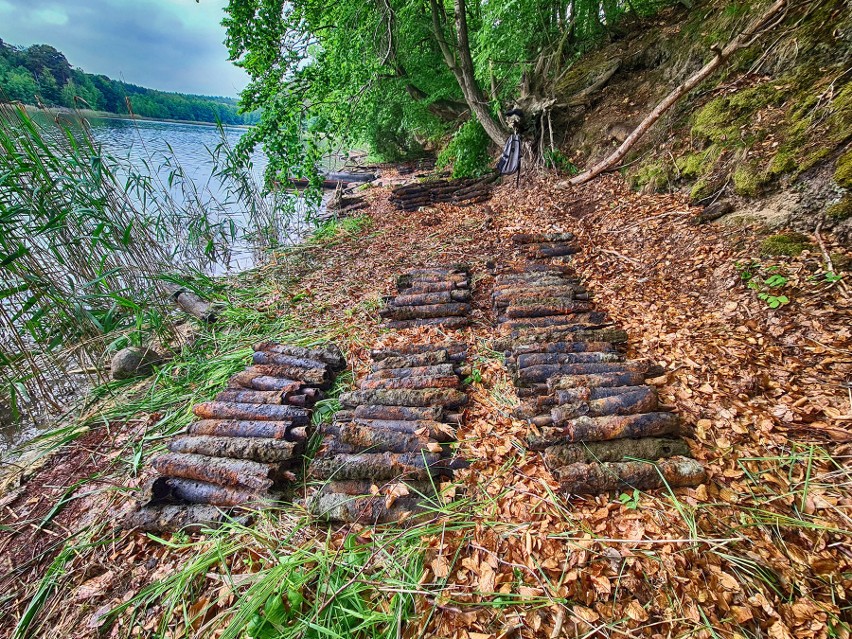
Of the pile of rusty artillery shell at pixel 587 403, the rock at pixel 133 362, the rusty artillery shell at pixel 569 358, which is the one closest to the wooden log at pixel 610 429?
the pile of rusty artillery shell at pixel 587 403

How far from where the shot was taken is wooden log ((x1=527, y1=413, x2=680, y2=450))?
2.04 meters

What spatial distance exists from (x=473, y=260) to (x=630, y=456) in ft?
11.5

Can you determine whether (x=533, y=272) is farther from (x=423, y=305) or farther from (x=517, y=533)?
(x=517, y=533)

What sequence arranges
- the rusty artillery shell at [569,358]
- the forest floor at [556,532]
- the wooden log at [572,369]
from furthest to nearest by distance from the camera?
the rusty artillery shell at [569,358], the wooden log at [572,369], the forest floor at [556,532]

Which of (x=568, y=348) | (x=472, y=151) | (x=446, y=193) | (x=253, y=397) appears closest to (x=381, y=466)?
(x=253, y=397)

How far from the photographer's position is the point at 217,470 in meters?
2.23

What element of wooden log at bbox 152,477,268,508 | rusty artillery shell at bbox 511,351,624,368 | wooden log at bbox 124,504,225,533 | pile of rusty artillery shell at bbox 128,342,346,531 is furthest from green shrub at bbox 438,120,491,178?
wooden log at bbox 124,504,225,533

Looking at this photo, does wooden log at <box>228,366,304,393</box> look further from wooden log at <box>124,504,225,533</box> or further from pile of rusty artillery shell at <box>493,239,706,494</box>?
pile of rusty artillery shell at <box>493,239,706,494</box>

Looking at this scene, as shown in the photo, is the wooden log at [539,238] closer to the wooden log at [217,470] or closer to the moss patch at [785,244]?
the moss patch at [785,244]

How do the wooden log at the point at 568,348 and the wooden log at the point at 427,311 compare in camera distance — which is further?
the wooden log at the point at 427,311

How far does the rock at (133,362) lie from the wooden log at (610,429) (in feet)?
13.7

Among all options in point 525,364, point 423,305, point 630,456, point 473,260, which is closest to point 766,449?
point 630,456

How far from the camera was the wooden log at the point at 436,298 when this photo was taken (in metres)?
3.86

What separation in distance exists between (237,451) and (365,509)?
1.05 metres
